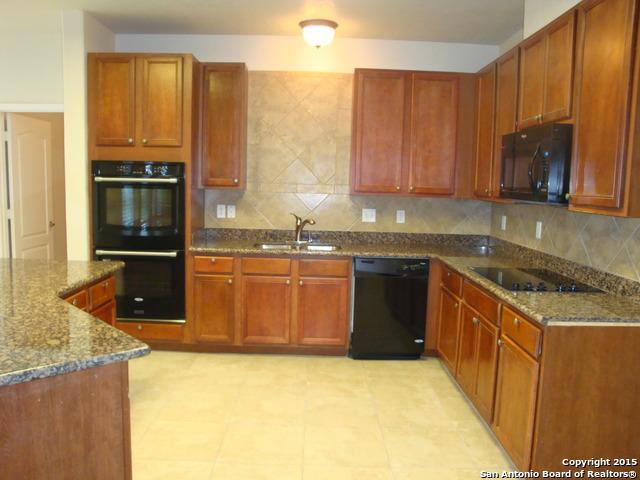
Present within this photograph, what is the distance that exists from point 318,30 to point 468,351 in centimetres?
245

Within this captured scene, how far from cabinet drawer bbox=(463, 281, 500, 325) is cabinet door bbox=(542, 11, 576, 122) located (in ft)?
3.36

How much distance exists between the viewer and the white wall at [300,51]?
4.33 m

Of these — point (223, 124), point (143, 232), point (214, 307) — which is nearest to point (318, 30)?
point (223, 124)

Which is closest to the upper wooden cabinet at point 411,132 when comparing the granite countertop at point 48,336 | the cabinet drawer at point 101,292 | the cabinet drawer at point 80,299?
the cabinet drawer at point 101,292

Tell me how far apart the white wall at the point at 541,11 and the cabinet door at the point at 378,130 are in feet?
3.45

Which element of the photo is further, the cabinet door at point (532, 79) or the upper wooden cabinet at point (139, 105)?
the upper wooden cabinet at point (139, 105)

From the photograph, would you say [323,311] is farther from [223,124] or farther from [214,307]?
[223,124]

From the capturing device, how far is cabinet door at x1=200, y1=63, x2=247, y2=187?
408cm

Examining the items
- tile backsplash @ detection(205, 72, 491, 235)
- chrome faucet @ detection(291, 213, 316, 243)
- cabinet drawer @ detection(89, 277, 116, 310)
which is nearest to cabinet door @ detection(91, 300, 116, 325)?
cabinet drawer @ detection(89, 277, 116, 310)

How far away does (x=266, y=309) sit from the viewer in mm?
3994

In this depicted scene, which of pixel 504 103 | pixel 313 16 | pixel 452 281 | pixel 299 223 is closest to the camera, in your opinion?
pixel 504 103

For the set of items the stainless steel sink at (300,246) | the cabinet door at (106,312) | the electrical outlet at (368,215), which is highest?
the electrical outlet at (368,215)

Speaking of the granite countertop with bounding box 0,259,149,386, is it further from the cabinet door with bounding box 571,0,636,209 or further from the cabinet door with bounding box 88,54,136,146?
the cabinet door with bounding box 571,0,636,209

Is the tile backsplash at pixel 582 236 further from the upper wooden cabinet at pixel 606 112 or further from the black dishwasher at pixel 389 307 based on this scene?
the black dishwasher at pixel 389 307
